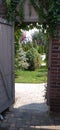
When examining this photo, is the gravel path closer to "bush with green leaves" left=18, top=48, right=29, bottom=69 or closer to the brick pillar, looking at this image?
the brick pillar

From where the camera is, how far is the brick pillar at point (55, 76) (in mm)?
6762

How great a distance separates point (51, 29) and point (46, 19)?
250mm

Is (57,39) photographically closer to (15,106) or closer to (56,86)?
(56,86)

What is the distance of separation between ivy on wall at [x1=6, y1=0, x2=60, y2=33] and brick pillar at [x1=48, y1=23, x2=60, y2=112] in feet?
0.79

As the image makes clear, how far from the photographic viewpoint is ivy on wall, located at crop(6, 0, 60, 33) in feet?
21.2

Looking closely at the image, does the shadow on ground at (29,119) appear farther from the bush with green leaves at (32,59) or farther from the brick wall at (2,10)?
the bush with green leaves at (32,59)

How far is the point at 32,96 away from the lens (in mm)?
8969

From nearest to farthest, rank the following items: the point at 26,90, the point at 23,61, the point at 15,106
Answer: the point at 15,106
the point at 26,90
the point at 23,61

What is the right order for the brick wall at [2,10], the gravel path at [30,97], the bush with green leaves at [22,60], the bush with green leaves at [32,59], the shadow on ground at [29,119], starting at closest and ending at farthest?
1. the shadow on ground at [29,119]
2. the brick wall at [2,10]
3. the gravel path at [30,97]
4. the bush with green leaves at [22,60]
5. the bush with green leaves at [32,59]

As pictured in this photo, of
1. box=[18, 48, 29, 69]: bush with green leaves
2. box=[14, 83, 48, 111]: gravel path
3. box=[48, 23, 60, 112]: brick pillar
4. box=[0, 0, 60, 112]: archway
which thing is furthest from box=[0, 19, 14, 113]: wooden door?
box=[18, 48, 29, 69]: bush with green leaves

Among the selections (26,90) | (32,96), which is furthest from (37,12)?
(26,90)

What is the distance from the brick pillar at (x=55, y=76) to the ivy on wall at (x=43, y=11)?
24 cm

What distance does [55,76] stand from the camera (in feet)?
22.6

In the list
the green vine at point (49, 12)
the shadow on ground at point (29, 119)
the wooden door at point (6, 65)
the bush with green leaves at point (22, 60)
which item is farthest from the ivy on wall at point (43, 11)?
the bush with green leaves at point (22, 60)
